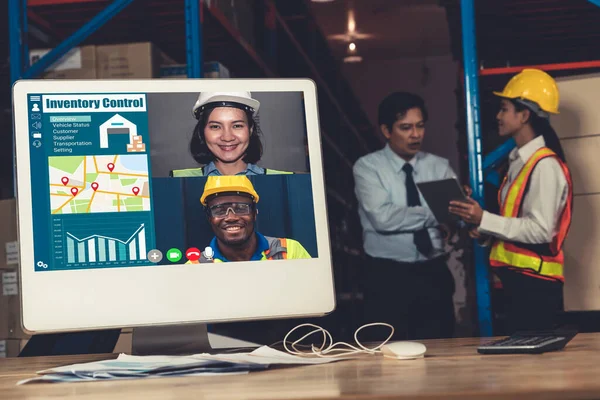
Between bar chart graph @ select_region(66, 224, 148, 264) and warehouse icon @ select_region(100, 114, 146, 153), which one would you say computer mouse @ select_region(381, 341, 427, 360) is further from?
warehouse icon @ select_region(100, 114, 146, 153)

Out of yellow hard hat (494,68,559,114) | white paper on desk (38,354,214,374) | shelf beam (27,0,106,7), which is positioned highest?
shelf beam (27,0,106,7)

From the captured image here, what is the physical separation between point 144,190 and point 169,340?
0.32 meters

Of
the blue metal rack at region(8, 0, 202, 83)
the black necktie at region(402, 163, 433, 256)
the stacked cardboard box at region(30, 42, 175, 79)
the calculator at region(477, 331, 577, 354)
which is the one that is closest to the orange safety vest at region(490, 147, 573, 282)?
the black necktie at region(402, 163, 433, 256)

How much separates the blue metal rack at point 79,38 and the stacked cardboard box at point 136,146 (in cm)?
191

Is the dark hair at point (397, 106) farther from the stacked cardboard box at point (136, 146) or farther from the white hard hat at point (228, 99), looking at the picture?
the stacked cardboard box at point (136, 146)

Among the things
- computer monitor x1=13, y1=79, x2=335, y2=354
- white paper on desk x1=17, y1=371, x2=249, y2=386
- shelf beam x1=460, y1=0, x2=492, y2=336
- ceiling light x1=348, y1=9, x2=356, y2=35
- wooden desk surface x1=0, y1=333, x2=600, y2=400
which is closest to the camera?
wooden desk surface x1=0, y1=333, x2=600, y2=400

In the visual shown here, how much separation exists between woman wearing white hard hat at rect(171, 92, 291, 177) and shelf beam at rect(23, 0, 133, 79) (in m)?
2.02

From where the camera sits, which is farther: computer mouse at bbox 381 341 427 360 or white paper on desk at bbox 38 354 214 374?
computer mouse at bbox 381 341 427 360

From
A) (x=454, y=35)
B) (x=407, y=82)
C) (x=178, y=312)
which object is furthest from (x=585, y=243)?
(x=407, y=82)

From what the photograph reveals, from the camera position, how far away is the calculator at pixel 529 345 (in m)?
1.36

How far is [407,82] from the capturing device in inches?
424

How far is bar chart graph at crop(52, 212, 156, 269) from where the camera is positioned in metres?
1.46

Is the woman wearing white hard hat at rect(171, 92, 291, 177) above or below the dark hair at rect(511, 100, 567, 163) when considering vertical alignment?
below

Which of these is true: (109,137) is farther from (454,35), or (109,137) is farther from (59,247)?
(454,35)
